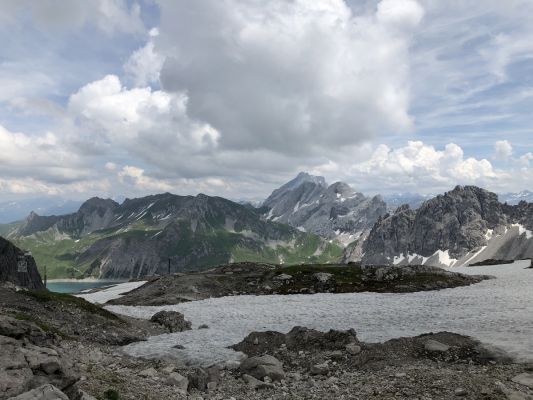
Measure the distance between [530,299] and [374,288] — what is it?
1095 inches

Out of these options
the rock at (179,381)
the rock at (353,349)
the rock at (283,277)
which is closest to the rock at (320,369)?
the rock at (353,349)

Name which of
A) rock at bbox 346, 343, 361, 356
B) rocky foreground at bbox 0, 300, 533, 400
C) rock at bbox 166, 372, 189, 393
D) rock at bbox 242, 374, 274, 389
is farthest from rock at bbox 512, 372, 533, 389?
rock at bbox 166, 372, 189, 393

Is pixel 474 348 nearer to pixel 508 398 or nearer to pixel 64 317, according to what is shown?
pixel 508 398

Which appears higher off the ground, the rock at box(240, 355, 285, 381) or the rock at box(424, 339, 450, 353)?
the rock at box(424, 339, 450, 353)

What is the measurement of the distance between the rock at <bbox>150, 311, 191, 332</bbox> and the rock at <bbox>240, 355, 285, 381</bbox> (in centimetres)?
1751

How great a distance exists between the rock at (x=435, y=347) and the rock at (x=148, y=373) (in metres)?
15.3

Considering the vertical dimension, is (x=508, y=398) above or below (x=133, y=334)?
above

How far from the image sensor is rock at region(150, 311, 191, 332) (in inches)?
1554

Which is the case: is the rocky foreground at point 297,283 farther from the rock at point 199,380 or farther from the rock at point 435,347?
the rock at point 435,347

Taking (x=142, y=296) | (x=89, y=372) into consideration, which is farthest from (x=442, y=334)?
(x=142, y=296)

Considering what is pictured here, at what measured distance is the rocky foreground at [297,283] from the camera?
68688 millimetres

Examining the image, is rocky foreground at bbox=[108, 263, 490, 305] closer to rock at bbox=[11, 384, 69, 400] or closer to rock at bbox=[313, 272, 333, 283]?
rock at bbox=[313, 272, 333, 283]

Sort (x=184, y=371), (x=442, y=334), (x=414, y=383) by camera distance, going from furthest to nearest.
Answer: (x=442, y=334) < (x=184, y=371) < (x=414, y=383)

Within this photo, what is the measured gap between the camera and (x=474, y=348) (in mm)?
23688
